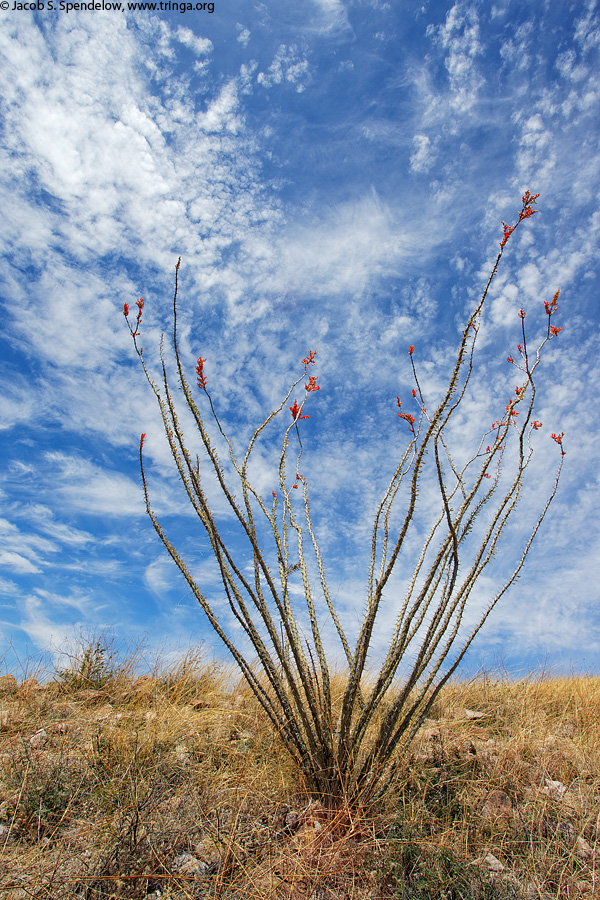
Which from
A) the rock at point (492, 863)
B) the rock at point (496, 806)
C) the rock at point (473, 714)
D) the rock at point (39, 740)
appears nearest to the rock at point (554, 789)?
the rock at point (496, 806)

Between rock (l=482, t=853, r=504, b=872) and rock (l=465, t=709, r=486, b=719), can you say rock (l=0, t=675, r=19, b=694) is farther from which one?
rock (l=482, t=853, r=504, b=872)

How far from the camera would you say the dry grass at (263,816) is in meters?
2.21

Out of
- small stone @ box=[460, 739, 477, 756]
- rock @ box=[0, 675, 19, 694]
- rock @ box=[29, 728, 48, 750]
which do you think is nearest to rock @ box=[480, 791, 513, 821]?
small stone @ box=[460, 739, 477, 756]

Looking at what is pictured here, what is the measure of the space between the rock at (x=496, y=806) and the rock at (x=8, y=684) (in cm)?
407

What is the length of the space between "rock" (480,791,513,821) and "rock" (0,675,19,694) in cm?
407

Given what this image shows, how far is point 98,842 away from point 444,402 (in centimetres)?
261

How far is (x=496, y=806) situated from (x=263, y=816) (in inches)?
49.5

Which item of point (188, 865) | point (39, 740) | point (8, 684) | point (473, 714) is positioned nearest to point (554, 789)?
point (473, 714)

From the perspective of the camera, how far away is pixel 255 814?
271 cm

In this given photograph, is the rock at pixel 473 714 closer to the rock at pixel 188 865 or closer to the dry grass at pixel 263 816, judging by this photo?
the dry grass at pixel 263 816

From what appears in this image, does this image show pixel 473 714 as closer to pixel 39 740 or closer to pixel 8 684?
pixel 39 740

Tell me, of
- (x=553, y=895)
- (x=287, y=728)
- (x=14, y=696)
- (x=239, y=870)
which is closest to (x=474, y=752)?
(x=553, y=895)

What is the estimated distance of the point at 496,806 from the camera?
2826 mm

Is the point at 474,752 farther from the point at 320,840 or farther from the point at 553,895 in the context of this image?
the point at 320,840
